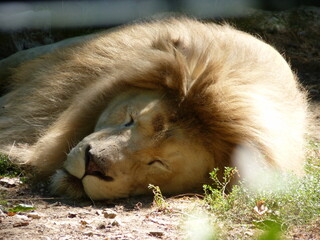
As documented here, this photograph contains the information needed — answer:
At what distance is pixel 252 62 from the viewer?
12.2 ft

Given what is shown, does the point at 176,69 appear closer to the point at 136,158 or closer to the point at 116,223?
the point at 136,158

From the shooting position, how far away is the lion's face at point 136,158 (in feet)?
10.4

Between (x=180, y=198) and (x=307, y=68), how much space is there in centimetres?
355

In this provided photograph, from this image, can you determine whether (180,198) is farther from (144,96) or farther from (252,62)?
(252,62)

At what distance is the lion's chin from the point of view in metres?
3.33

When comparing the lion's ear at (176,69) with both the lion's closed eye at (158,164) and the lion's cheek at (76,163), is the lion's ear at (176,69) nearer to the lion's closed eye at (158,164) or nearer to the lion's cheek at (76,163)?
the lion's closed eye at (158,164)

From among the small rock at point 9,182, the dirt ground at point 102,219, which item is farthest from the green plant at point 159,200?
the small rock at point 9,182

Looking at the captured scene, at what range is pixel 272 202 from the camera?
298 cm

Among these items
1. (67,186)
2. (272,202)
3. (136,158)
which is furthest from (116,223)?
(272,202)

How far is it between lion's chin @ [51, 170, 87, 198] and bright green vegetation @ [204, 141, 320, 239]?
732mm

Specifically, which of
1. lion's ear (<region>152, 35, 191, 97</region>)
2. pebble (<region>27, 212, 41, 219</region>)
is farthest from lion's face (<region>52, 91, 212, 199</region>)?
pebble (<region>27, 212, 41, 219</region>)

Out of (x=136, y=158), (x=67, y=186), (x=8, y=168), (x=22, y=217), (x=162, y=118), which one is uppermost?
(x=162, y=118)

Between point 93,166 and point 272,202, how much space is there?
3.02 ft

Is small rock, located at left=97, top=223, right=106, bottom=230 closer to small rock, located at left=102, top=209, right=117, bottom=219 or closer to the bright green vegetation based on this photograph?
small rock, located at left=102, top=209, right=117, bottom=219
